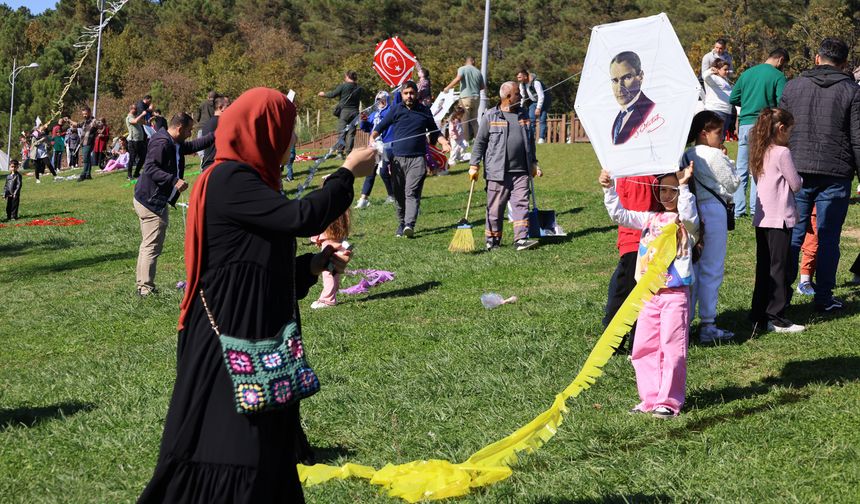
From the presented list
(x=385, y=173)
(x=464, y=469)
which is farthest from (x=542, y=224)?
(x=464, y=469)

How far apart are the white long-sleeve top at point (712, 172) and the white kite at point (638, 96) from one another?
5.48ft

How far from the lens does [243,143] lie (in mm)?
3613

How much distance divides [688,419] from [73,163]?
3384 cm

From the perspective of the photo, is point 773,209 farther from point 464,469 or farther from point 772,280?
point 464,469

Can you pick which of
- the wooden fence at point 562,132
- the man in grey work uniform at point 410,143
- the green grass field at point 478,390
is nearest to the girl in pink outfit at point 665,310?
the green grass field at point 478,390

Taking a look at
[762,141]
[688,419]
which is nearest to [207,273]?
[688,419]

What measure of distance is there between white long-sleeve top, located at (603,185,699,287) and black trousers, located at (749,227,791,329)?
186 centimetres

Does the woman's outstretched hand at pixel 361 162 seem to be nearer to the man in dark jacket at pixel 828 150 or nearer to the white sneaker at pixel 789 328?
the white sneaker at pixel 789 328

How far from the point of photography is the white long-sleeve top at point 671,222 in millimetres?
5879

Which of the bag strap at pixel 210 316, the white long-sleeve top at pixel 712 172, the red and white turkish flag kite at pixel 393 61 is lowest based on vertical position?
the bag strap at pixel 210 316

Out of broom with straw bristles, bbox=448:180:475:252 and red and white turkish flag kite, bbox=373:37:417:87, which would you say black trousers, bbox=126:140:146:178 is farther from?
broom with straw bristles, bbox=448:180:475:252

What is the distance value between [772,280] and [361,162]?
4985 millimetres

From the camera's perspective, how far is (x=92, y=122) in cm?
3100

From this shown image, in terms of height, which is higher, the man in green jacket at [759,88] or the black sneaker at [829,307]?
the man in green jacket at [759,88]
